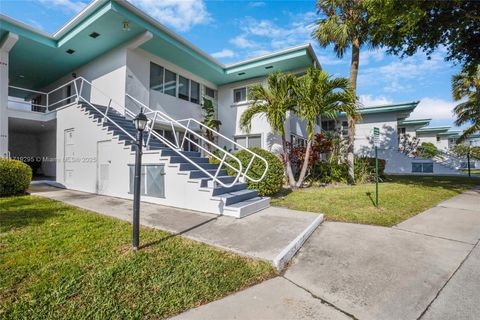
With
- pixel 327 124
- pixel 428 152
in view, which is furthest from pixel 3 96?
pixel 428 152

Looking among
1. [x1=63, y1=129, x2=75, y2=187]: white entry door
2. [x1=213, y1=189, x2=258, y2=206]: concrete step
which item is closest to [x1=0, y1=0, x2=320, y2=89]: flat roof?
[x1=63, y1=129, x2=75, y2=187]: white entry door

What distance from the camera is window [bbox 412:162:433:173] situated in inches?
696

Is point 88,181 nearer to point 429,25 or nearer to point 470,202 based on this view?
point 470,202

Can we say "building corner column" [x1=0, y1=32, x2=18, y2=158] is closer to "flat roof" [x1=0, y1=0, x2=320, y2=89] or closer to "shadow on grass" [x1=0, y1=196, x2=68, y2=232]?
"flat roof" [x1=0, y1=0, x2=320, y2=89]

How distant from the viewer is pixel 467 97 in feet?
57.6

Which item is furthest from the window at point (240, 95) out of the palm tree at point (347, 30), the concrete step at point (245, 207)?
the concrete step at point (245, 207)

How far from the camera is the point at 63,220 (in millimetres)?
4680

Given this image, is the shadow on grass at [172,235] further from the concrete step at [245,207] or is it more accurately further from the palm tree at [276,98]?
the palm tree at [276,98]

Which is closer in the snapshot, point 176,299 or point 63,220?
point 176,299

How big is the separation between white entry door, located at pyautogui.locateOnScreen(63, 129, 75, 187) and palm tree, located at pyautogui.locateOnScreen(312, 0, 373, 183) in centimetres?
1173

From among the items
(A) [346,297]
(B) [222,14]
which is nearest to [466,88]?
(B) [222,14]

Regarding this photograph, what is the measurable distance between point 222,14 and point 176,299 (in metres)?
10.4

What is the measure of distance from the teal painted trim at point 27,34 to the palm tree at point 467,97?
24.2 meters

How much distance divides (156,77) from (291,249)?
10363 millimetres
